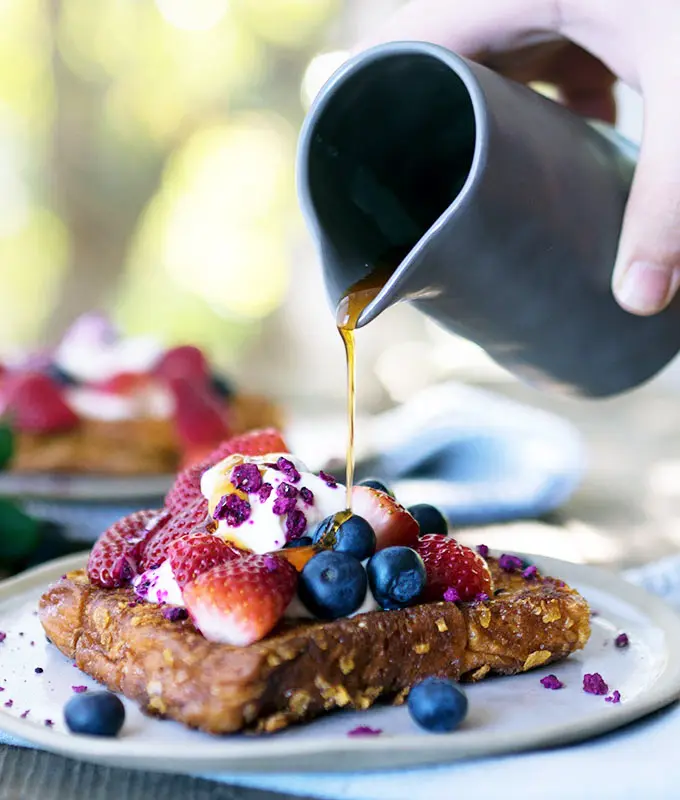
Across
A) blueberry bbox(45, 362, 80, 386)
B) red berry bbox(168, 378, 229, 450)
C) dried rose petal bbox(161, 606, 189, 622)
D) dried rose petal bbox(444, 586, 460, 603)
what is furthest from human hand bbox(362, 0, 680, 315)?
blueberry bbox(45, 362, 80, 386)

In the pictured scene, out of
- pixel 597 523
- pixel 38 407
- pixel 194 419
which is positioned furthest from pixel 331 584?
pixel 38 407

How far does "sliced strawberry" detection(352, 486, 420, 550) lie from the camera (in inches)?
54.9

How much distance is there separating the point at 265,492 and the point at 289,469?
0.21ft

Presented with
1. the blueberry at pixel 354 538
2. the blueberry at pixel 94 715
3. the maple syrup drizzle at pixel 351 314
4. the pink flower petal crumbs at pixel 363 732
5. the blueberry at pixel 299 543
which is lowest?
the pink flower petal crumbs at pixel 363 732

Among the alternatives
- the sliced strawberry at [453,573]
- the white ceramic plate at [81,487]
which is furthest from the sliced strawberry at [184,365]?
the sliced strawberry at [453,573]

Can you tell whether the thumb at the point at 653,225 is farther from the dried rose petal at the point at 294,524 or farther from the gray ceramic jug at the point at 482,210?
the dried rose petal at the point at 294,524

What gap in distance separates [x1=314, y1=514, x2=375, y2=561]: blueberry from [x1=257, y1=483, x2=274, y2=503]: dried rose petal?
0.30 ft

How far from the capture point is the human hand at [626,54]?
1369 millimetres

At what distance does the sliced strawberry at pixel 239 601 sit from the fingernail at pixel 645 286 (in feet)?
1.98

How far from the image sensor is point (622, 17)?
1.52 meters

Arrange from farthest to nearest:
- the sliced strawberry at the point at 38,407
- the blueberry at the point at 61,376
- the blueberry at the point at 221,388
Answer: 1. the blueberry at the point at 221,388
2. the blueberry at the point at 61,376
3. the sliced strawberry at the point at 38,407

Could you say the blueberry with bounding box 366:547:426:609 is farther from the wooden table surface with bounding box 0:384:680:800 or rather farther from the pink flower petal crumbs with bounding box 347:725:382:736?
the wooden table surface with bounding box 0:384:680:800

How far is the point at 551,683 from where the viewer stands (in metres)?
1.29

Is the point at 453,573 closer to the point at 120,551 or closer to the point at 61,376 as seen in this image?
the point at 120,551
